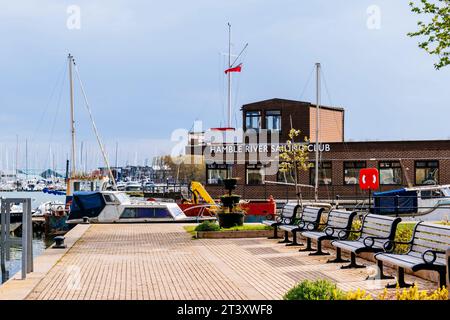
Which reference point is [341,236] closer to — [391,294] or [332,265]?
[332,265]

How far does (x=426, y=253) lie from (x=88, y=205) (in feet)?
76.9

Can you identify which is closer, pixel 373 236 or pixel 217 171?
pixel 373 236

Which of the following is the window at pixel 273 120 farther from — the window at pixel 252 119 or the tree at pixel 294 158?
the tree at pixel 294 158

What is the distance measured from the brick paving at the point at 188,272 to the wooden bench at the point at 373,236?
460mm

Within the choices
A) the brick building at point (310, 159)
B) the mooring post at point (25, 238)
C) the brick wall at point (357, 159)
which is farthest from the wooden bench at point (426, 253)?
the brick wall at point (357, 159)

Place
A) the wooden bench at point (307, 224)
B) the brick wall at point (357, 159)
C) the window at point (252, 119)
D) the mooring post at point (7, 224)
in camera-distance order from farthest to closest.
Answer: the window at point (252, 119), the brick wall at point (357, 159), the wooden bench at point (307, 224), the mooring post at point (7, 224)

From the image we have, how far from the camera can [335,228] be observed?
1515 cm

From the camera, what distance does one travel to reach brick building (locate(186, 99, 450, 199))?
52844mm

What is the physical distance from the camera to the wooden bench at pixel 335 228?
15.1 m

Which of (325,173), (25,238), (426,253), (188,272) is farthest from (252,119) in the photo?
(426,253)

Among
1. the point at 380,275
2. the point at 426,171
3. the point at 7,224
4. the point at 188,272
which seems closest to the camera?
the point at 380,275

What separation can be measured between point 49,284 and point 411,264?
5918mm

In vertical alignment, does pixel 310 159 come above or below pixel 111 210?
above

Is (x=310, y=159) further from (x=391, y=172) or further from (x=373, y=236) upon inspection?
(x=373, y=236)
